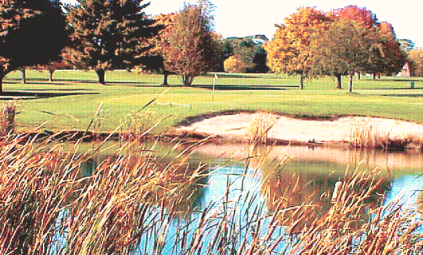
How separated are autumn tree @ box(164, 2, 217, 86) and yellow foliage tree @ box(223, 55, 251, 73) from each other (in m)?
33.7

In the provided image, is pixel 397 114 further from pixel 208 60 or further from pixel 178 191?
pixel 208 60

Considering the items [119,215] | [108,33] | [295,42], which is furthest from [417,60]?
[119,215]

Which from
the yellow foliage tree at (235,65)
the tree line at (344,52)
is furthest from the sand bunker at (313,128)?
the yellow foliage tree at (235,65)

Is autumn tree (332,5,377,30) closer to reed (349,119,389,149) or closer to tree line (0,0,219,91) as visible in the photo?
tree line (0,0,219,91)

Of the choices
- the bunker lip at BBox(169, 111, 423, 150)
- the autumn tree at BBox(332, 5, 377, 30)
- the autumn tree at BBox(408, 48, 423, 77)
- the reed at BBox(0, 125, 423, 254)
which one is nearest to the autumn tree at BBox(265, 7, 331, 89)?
the bunker lip at BBox(169, 111, 423, 150)

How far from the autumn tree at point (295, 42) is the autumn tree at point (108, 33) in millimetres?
8989

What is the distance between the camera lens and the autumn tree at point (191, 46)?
49.9m

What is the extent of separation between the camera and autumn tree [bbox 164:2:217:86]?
164ft

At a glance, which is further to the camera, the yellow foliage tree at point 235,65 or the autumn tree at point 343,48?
the yellow foliage tree at point 235,65

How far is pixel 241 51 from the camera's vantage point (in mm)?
85188

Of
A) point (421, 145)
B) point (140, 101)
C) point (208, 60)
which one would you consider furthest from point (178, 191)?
point (208, 60)

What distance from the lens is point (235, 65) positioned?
86000 millimetres

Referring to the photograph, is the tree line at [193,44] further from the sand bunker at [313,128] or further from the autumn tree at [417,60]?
the autumn tree at [417,60]

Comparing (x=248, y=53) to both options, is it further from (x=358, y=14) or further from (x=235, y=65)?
(x=358, y=14)
